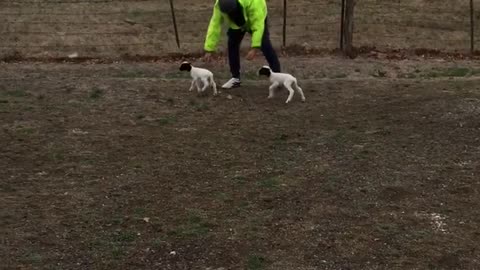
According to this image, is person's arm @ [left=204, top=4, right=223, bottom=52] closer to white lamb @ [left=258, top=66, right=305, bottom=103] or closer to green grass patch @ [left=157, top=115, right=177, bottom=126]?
white lamb @ [left=258, top=66, right=305, bottom=103]

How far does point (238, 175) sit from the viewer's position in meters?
5.91

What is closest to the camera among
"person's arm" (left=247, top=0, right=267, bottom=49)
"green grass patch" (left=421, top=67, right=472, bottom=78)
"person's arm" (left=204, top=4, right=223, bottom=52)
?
"person's arm" (left=247, top=0, right=267, bottom=49)

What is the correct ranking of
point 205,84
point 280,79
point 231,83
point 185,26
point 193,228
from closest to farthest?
point 193,228 → point 280,79 → point 205,84 → point 231,83 → point 185,26

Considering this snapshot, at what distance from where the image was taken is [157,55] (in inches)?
459

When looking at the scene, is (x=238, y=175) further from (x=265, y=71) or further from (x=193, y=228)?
(x=265, y=71)

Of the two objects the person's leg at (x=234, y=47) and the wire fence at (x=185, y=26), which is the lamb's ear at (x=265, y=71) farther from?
the wire fence at (x=185, y=26)

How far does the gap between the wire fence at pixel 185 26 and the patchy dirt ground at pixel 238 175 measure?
4.22 m

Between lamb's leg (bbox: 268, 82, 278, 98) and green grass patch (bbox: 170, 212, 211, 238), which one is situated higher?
lamb's leg (bbox: 268, 82, 278, 98)

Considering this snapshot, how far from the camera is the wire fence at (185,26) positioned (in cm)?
1316

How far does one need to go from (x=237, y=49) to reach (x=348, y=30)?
11.8ft

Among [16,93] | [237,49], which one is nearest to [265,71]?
[237,49]

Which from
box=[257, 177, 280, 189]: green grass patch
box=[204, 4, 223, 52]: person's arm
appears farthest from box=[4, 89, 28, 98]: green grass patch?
box=[257, 177, 280, 189]: green grass patch

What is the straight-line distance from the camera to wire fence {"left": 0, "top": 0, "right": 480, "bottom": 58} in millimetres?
13165

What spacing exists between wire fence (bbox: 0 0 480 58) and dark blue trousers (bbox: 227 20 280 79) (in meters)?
3.73
